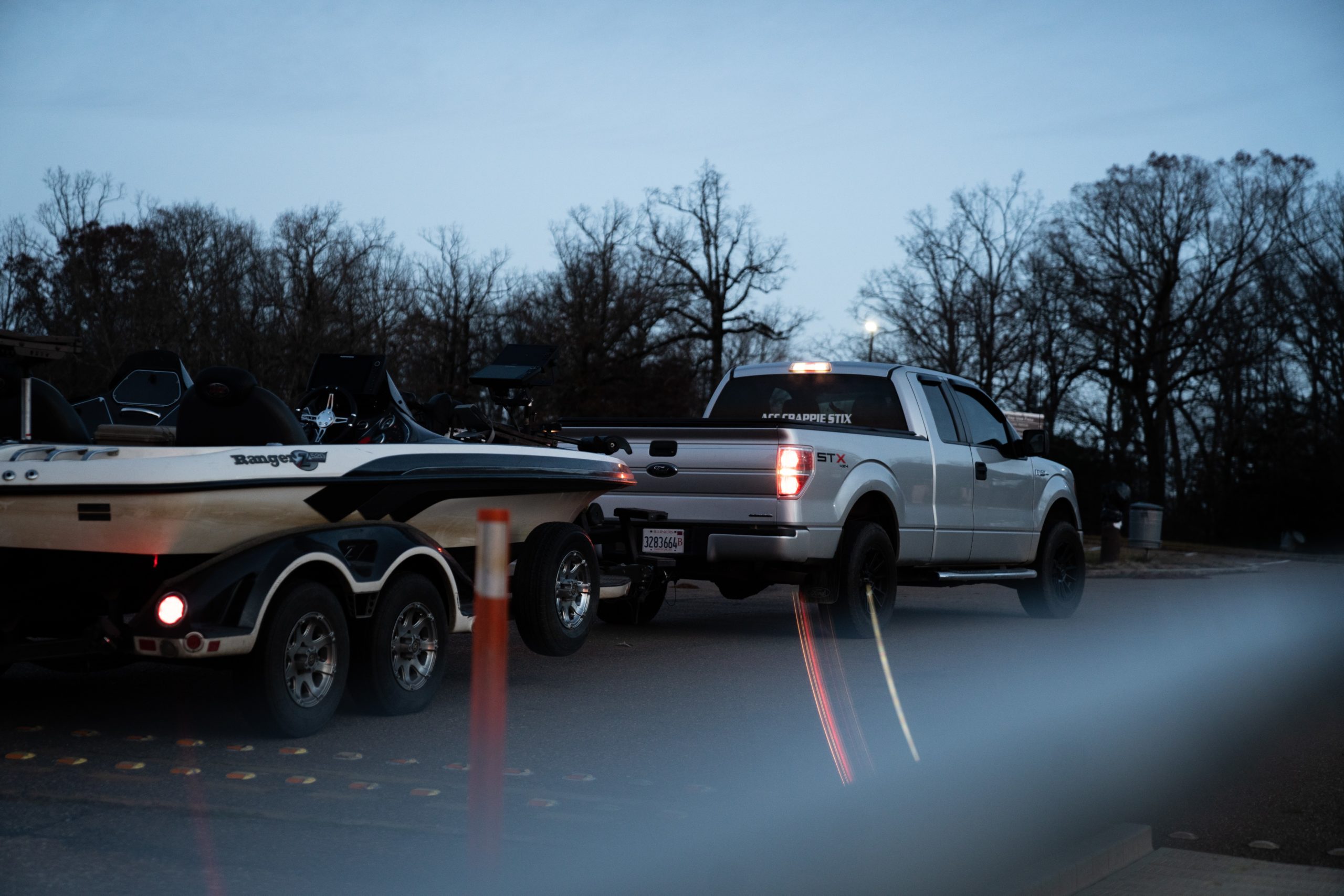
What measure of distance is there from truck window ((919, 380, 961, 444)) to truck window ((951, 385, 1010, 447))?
0.18m

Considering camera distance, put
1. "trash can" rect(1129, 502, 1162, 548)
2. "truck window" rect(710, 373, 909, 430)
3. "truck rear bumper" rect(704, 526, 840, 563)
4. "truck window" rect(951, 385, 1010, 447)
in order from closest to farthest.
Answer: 1. "truck rear bumper" rect(704, 526, 840, 563)
2. "truck window" rect(710, 373, 909, 430)
3. "truck window" rect(951, 385, 1010, 447)
4. "trash can" rect(1129, 502, 1162, 548)

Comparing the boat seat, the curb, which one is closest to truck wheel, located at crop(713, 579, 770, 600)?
the boat seat

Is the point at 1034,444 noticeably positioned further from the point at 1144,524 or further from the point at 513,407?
the point at 1144,524

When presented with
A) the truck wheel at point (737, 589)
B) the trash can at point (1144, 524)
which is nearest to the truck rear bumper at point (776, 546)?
the truck wheel at point (737, 589)

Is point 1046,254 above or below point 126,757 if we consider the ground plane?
above

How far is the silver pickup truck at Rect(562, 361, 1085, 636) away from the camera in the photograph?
10.1 meters

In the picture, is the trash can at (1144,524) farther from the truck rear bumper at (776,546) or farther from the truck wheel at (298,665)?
the truck wheel at (298,665)

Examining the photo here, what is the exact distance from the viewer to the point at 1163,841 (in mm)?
5027

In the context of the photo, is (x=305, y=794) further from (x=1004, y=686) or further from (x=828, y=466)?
(x=828, y=466)

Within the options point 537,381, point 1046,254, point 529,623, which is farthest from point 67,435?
point 1046,254

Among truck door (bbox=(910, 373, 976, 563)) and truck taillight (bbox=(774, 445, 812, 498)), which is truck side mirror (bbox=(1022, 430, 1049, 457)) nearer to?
truck door (bbox=(910, 373, 976, 563))

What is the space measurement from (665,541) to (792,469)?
41.8 inches

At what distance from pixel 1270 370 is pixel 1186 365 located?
3287 mm

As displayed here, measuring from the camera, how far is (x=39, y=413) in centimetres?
692
